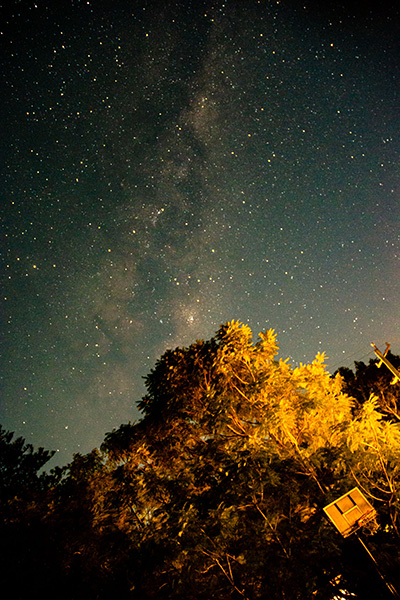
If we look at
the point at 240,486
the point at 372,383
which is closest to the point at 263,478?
the point at 240,486

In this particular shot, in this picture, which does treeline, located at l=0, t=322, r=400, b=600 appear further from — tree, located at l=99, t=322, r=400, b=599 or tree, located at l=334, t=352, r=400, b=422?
tree, located at l=334, t=352, r=400, b=422

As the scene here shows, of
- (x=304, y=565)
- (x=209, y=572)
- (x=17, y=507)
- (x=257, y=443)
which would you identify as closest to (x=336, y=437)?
(x=257, y=443)

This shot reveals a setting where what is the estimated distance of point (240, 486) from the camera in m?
7.93

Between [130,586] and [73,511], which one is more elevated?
[73,511]

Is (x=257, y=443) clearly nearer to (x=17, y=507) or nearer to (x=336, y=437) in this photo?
(x=336, y=437)

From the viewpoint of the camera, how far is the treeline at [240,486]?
272 inches

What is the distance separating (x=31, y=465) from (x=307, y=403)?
1722 cm

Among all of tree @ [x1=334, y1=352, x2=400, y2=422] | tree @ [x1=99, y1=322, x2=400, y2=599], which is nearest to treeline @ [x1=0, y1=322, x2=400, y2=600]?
tree @ [x1=99, y1=322, x2=400, y2=599]

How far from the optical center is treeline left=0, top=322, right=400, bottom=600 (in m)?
6.91

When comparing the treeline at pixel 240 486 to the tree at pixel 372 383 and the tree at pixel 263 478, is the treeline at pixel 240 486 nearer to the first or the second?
the tree at pixel 263 478

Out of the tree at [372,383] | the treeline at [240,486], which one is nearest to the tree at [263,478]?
the treeline at [240,486]

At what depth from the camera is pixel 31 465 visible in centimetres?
1688

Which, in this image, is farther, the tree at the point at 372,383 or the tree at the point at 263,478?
the tree at the point at 372,383

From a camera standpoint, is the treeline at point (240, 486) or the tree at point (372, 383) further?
the tree at point (372, 383)
